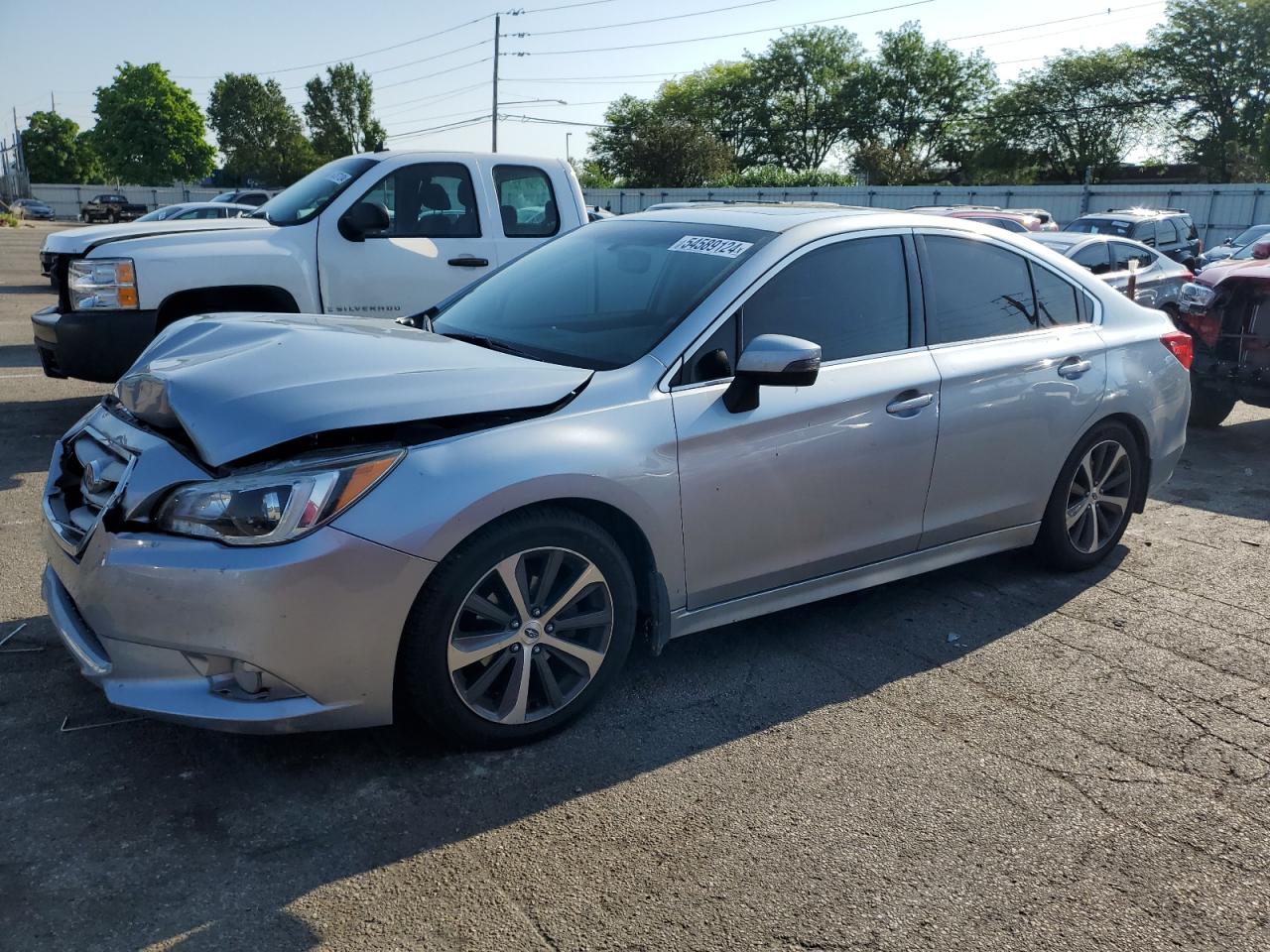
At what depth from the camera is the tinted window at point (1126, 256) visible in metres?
12.1

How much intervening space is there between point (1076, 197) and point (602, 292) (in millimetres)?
34332

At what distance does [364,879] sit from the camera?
8.68 feet

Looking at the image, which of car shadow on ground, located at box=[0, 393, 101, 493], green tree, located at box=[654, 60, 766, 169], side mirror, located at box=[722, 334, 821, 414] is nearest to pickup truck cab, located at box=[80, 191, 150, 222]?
green tree, located at box=[654, 60, 766, 169]

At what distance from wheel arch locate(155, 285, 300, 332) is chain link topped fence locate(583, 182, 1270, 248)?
22.3 m

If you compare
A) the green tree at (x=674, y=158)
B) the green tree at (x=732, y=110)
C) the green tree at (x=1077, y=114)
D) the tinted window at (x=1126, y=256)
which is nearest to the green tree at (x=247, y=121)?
the green tree at (x=732, y=110)

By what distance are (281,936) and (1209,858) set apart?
2433mm

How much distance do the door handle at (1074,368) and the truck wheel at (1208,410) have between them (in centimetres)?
478

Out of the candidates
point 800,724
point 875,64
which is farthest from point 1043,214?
point 875,64

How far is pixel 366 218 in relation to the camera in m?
7.06

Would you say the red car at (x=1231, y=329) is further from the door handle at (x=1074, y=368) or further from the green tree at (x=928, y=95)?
the green tree at (x=928, y=95)

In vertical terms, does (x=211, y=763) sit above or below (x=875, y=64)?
below

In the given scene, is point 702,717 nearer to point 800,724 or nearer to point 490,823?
point 800,724

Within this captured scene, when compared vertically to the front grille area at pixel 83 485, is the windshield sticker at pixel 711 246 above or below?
above

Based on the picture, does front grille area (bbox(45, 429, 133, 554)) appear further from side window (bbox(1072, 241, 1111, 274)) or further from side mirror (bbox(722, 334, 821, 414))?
side window (bbox(1072, 241, 1111, 274))
